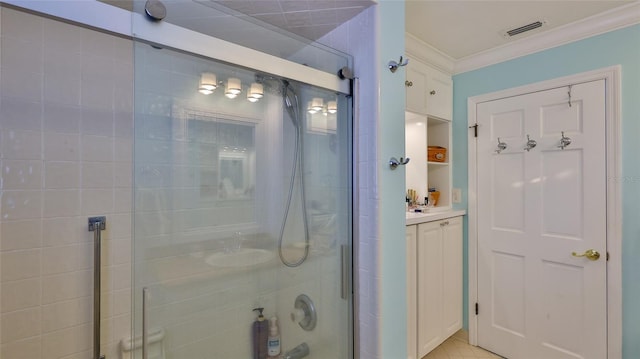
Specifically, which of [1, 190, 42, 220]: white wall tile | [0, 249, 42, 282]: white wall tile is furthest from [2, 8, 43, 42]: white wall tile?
[0, 249, 42, 282]: white wall tile

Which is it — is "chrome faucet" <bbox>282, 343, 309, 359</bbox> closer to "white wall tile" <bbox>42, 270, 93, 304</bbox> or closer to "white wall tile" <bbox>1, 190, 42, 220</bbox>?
"white wall tile" <bbox>42, 270, 93, 304</bbox>

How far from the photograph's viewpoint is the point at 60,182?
1151 millimetres

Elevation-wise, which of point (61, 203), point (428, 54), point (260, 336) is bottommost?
point (260, 336)

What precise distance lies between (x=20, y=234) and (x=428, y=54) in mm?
2544

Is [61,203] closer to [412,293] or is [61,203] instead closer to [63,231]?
[63,231]

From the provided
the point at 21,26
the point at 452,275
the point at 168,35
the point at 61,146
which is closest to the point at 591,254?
the point at 452,275

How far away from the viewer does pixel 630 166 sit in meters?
1.71

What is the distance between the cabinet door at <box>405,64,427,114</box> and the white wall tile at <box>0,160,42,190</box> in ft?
6.69

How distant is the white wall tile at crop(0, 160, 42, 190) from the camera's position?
106 centimetres

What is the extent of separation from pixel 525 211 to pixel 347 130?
1.59 meters

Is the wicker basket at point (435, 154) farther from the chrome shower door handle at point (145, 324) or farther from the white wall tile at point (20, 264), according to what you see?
the white wall tile at point (20, 264)

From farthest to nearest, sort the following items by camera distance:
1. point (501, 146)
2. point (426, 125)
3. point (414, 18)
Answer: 1. point (426, 125)
2. point (501, 146)
3. point (414, 18)

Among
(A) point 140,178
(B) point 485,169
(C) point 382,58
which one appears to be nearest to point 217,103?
(A) point 140,178

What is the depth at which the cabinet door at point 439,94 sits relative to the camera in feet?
7.42
